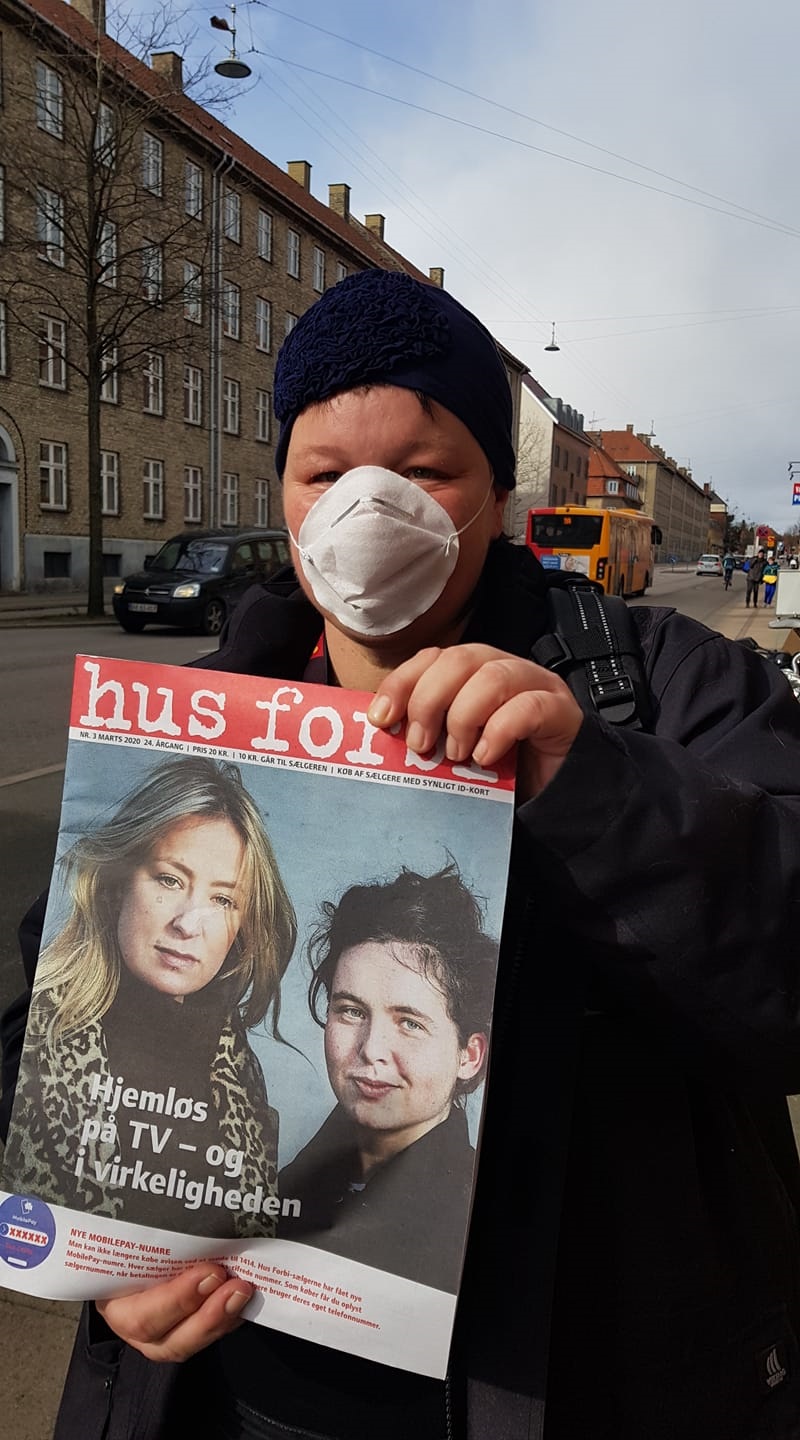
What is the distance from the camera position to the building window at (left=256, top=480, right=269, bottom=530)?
34719 millimetres

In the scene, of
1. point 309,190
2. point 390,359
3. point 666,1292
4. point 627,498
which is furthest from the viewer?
point 627,498

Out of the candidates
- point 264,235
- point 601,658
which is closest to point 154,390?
point 264,235

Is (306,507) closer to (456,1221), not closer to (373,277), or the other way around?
(373,277)

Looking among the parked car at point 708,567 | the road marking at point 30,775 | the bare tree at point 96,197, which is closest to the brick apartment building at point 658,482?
the parked car at point 708,567

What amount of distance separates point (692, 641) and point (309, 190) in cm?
4637

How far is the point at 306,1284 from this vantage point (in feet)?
2.90

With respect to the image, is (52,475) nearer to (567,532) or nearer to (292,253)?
(567,532)

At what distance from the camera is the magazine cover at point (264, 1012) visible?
864 millimetres

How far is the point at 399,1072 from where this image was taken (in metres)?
0.87

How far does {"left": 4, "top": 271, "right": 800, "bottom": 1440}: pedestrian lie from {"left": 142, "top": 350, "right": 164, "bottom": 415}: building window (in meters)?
29.0

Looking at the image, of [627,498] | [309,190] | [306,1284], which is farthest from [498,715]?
[627,498]

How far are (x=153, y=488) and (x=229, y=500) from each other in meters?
4.45

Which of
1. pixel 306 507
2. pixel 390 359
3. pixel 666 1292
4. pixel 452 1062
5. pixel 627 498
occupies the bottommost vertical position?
pixel 666 1292

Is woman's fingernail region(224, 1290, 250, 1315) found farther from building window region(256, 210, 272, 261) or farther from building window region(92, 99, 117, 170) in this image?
building window region(256, 210, 272, 261)
